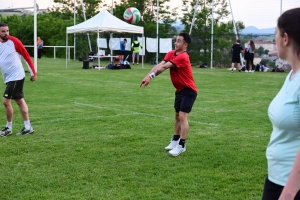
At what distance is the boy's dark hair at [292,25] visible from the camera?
7.41 feet

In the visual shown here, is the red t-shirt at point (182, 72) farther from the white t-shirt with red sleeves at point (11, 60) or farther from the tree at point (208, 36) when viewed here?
the tree at point (208, 36)

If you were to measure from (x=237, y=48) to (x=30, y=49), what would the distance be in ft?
89.0

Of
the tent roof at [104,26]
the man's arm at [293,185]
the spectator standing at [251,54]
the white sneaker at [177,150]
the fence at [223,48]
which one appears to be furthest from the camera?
the fence at [223,48]

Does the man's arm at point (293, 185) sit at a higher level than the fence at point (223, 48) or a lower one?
lower

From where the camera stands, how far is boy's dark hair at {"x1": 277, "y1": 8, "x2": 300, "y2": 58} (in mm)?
2260

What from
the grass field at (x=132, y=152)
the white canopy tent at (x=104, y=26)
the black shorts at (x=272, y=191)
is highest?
the white canopy tent at (x=104, y=26)

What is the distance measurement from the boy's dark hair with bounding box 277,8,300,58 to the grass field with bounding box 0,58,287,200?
9.04 feet

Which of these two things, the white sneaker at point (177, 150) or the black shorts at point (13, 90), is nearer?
the white sneaker at point (177, 150)

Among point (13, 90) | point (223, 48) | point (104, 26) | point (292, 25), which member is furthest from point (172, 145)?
point (223, 48)

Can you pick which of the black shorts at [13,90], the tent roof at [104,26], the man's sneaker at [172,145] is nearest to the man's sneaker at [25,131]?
the black shorts at [13,90]

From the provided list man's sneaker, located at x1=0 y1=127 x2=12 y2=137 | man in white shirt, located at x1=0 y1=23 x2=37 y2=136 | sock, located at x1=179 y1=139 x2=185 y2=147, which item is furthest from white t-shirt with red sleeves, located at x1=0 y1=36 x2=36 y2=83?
sock, located at x1=179 y1=139 x2=185 y2=147

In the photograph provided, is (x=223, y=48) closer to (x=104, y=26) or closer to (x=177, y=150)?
(x=104, y=26)

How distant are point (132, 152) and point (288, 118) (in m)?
4.49

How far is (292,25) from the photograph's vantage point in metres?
2.27
